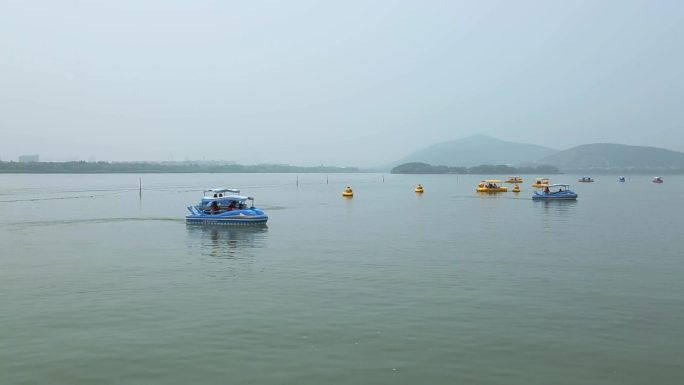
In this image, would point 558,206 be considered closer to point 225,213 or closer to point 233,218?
point 233,218

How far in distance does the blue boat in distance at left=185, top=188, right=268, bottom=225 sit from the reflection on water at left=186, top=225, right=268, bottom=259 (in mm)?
630

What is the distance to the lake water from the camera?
56.4 ft

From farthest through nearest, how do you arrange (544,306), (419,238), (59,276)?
(419,238), (59,276), (544,306)

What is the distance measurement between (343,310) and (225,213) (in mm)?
38227

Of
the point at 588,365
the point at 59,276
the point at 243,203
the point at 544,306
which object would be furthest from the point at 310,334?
the point at 243,203

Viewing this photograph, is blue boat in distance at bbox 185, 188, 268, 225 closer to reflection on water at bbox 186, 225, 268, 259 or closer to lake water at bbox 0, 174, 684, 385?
reflection on water at bbox 186, 225, 268, 259

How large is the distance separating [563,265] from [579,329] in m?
15.5

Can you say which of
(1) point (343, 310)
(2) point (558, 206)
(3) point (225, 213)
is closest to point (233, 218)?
(3) point (225, 213)

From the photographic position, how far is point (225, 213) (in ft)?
198

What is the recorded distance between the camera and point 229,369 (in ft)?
55.8

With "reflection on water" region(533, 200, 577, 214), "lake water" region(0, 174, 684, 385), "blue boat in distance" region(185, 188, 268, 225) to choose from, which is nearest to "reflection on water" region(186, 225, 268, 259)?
"lake water" region(0, 174, 684, 385)

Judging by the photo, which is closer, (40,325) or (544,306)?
(40,325)

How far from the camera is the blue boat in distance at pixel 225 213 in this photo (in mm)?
59625

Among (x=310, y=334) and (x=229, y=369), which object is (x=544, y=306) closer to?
(x=310, y=334)
